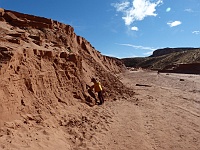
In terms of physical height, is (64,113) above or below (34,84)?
below

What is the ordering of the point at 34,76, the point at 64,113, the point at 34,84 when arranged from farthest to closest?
1. the point at 64,113
2. the point at 34,76
3. the point at 34,84

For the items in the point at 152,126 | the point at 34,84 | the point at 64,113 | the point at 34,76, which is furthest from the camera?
the point at 152,126

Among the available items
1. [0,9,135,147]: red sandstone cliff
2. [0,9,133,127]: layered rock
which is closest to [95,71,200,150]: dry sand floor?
[0,9,135,147]: red sandstone cliff

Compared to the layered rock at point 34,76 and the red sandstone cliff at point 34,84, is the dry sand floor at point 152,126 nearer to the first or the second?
the red sandstone cliff at point 34,84

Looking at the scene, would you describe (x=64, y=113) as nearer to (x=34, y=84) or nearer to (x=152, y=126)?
(x=34, y=84)

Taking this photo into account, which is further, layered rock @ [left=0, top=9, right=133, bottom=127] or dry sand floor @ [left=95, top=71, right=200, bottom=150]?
dry sand floor @ [left=95, top=71, right=200, bottom=150]

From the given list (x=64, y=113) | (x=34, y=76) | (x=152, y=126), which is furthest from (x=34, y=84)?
(x=152, y=126)

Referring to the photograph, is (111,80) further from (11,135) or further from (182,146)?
(11,135)

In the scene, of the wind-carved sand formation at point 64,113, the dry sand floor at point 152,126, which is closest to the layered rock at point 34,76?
the wind-carved sand formation at point 64,113

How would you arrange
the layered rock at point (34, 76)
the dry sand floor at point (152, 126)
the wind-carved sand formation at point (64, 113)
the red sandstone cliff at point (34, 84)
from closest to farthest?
the wind-carved sand formation at point (64, 113), the red sandstone cliff at point (34, 84), the layered rock at point (34, 76), the dry sand floor at point (152, 126)

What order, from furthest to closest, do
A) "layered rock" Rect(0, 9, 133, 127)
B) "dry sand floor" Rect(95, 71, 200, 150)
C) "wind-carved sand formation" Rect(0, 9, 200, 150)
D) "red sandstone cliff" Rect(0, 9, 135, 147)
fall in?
"dry sand floor" Rect(95, 71, 200, 150) → "layered rock" Rect(0, 9, 133, 127) → "red sandstone cliff" Rect(0, 9, 135, 147) → "wind-carved sand formation" Rect(0, 9, 200, 150)

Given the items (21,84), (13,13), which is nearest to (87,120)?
(21,84)

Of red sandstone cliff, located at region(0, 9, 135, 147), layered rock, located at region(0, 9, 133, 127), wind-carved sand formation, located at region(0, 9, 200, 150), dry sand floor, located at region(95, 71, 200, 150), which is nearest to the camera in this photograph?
wind-carved sand formation, located at region(0, 9, 200, 150)

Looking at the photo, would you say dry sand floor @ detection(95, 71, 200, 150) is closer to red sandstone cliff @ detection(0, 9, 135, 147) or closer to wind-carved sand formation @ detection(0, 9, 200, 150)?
wind-carved sand formation @ detection(0, 9, 200, 150)
